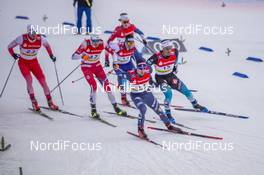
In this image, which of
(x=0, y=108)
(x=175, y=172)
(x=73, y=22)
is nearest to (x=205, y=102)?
(x=175, y=172)

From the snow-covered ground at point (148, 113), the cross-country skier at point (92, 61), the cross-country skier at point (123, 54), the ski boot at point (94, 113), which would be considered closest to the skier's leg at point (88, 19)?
the snow-covered ground at point (148, 113)

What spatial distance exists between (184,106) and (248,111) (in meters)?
1.65

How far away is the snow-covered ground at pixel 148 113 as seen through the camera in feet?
23.8

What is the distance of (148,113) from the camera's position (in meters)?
10.3

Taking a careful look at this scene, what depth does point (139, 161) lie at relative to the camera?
24.2 ft

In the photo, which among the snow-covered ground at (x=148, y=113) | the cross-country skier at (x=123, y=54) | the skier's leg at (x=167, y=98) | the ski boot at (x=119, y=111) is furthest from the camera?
the cross-country skier at (x=123, y=54)

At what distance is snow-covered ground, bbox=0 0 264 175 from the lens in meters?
7.25

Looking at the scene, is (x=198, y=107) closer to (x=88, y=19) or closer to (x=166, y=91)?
(x=166, y=91)

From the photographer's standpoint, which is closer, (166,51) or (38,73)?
(166,51)

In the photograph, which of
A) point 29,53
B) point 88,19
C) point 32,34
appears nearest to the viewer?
point 32,34

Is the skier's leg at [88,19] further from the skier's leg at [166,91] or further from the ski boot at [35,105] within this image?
the skier's leg at [166,91]

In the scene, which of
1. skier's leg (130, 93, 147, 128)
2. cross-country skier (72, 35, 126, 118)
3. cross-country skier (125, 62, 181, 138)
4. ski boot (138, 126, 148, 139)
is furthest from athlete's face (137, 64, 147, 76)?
cross-country skier (72, 35, 126, 118)

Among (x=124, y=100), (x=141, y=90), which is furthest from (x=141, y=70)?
(x=124, y=100)

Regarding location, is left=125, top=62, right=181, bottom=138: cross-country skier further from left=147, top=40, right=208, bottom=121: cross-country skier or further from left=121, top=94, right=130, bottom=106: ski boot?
left=121, top=94, right=130, bottom=106: ski boot
